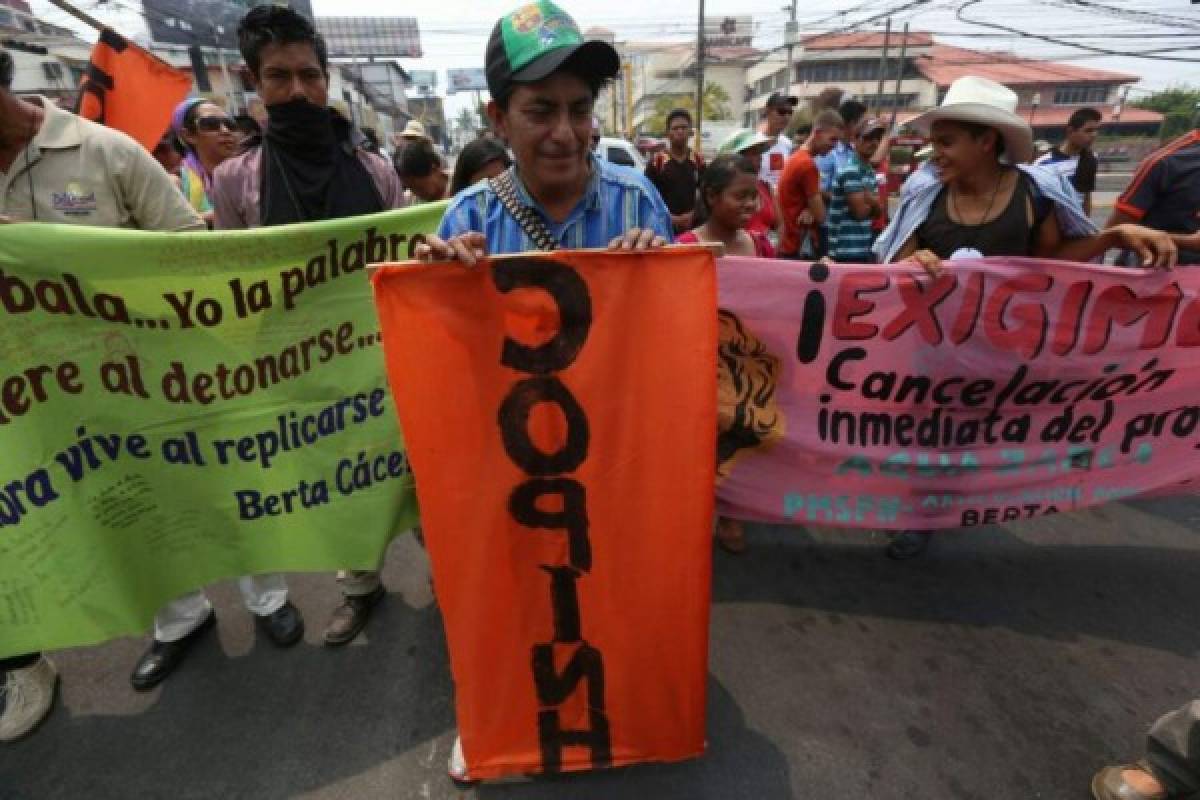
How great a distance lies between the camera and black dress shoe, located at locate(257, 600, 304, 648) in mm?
2600

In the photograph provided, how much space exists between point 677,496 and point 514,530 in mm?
419

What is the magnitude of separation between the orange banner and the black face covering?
1.28 meters

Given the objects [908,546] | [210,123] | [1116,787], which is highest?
[210,123]

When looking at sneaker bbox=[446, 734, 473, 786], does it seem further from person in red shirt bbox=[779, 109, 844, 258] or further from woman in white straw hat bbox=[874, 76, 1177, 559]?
person in red shirt bbox=[779, 109, 844, 258]

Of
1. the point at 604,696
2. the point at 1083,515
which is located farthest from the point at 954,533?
the point at 604,696

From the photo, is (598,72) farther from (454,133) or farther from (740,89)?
(454,133)

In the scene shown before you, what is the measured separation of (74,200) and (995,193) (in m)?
3.39

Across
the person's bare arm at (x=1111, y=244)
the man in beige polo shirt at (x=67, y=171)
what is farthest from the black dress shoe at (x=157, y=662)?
the person's bare arm at (x=1111, y=244)

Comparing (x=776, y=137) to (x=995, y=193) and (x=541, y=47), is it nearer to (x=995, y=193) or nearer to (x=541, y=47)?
(x=995, y=193)

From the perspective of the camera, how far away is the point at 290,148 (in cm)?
245

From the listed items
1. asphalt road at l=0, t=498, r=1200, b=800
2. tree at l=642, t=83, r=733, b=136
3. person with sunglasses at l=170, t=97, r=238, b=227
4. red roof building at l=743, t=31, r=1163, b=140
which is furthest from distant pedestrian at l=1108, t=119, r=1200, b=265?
red roof building at l=743, t=31, r=1163, b=140

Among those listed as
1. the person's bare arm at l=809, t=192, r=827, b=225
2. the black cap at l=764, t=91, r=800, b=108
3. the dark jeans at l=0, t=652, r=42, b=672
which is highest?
the black cap at l=764, t=91, r=800, b=108

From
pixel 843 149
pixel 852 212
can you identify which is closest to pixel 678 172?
pixel 843 149

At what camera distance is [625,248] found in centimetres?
146
